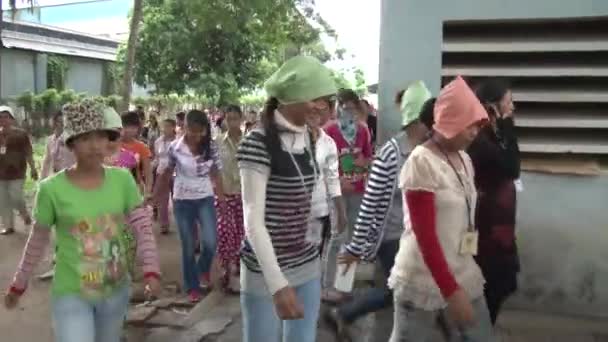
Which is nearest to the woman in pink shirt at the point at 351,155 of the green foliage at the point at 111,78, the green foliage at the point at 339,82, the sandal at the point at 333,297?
the green foliage at the point at 339,82

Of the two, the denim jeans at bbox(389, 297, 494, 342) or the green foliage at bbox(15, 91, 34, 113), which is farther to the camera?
the green foliage at bbox(15, 91, 34, 113)

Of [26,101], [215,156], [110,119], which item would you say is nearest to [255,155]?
[110,119]

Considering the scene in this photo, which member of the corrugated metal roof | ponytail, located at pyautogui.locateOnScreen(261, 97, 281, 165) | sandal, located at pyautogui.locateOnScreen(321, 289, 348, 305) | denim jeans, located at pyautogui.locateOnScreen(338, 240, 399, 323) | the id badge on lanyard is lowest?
sandal, located at pyautogui.locateOnScreen(321, 289, 348, 305)

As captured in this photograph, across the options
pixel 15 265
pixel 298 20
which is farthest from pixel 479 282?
pixel 298 20

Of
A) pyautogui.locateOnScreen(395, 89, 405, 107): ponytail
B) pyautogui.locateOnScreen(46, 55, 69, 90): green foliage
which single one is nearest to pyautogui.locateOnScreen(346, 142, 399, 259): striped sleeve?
pyautogui.locateOnScreen(395, 89, 405, 107): ponytail

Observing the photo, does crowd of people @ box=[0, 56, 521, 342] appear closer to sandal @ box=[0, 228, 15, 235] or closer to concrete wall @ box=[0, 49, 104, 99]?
sandal @ box=[0, 228, 15, 235]

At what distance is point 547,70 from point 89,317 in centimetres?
338

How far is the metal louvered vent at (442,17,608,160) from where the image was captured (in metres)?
4.79

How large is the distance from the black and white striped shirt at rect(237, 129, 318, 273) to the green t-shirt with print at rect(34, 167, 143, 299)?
22.6 inches

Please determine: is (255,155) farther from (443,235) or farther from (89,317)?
(89,317)

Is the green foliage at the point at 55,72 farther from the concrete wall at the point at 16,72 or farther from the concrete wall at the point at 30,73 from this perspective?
the concrete wall at the point at 16,72

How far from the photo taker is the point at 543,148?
4.92 m

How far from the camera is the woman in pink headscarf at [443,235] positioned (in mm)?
2637

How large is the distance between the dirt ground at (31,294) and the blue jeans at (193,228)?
95 centimetres
